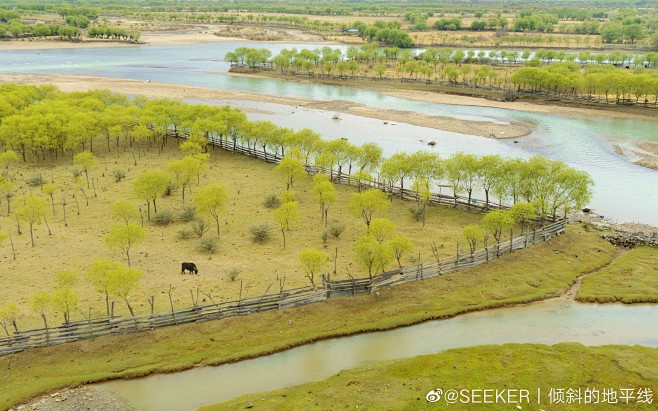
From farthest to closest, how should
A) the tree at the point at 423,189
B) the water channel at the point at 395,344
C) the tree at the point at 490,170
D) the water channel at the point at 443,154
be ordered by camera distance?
1. the tree at the point at 490,170
2. the tree at the point at 423,189
3. the water channel at the point at 443,154
4. the water channel at the point at 395,344

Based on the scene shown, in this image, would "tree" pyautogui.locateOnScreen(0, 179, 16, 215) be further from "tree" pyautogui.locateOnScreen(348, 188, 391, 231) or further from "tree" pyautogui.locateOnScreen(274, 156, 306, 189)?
"tree" pyautogui.locateOnScreen(348, 188, 391, 231)

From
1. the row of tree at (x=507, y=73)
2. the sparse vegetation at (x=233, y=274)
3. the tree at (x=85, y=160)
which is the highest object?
the row of tree at (x=507, y=73)

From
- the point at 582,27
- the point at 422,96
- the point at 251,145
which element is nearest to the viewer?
the point at 251,145

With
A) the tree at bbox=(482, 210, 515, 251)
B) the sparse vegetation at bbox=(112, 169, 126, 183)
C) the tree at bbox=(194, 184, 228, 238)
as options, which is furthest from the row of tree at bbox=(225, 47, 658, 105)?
the tree at bbox=(194, 184, 228, 238)

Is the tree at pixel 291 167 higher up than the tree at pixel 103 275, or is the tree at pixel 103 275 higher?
the tree at pixel 291 167

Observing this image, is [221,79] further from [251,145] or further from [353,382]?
[353,382]

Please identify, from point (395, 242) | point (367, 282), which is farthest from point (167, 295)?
point (395, 242)

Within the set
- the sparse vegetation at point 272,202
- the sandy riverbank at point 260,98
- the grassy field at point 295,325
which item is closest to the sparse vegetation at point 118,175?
the sparse vegetation at point 272,202

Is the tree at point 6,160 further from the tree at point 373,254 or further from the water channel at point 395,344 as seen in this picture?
the tree at point 373,254
